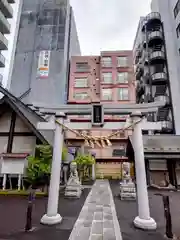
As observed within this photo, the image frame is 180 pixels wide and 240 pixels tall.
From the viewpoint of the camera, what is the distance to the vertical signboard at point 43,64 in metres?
27.4

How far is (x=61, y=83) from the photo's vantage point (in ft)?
90.6

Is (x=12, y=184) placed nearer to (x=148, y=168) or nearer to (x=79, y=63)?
(x=148, y=168)

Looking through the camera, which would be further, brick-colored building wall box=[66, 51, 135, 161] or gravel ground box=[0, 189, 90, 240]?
brick-colored building wall box=[66, 51, 135, 161]

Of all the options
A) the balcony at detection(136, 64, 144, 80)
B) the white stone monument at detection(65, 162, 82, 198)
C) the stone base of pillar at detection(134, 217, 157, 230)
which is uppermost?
the balcony at detection(136, 64, 144, 80)

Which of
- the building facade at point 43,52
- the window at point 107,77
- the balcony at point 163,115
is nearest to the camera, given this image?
the balcony at point 163,115

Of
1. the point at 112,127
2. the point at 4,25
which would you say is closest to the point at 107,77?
the point at 4,25

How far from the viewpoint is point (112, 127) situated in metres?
6.08

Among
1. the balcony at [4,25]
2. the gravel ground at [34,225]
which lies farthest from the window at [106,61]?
the gravel ground at [34,225]

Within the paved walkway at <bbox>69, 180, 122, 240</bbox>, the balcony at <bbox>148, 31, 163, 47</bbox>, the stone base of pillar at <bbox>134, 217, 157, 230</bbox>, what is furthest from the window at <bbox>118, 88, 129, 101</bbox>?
the stone base of pillar at <bbox>134, 217, 157, 230</bbox>

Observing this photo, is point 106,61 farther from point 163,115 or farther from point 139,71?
point 163,115

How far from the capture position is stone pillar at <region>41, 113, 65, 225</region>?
5109mm

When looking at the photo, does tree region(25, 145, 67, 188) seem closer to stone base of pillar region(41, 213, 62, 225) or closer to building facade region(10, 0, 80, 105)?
stone base of pillar region(41, 213, 62, 225)

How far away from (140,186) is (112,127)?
206 cm

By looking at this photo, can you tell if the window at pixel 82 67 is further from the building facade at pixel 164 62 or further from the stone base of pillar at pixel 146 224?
the stone base of pillar at pixel 146 224
